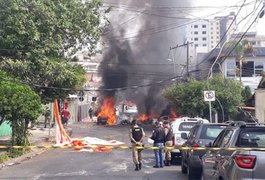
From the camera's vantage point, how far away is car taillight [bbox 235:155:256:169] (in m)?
7.34

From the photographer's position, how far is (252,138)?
8.25 meters

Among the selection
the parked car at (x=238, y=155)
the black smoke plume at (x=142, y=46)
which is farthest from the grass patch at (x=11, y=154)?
the black smoke plume at (x=142, y=46)

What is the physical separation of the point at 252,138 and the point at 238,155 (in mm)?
830

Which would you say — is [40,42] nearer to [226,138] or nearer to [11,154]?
[11,154]

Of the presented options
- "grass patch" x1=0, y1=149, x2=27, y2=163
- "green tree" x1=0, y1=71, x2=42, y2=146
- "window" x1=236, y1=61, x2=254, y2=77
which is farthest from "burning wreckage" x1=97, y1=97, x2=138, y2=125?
"green tree" x1=0, y1=71, x2=42, y2=146

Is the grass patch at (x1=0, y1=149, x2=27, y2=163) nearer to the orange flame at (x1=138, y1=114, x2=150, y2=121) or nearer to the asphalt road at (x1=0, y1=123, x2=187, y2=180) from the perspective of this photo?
the asphalt road at (x1=0, y1=123, x2=187, y2=180)

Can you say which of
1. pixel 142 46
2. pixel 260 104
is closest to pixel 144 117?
pixel 142 46

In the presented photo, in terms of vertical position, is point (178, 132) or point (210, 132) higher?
point (210, 132)

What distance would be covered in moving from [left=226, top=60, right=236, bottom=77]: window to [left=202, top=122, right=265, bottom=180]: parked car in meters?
49.4

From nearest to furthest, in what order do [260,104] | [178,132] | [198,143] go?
[198,143]
[178,132]
[260,104]

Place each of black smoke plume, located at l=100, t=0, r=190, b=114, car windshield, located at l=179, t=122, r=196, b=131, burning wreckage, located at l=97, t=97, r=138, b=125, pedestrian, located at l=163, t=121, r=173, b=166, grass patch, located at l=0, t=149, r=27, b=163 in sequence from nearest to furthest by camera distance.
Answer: pedestrian, located at l=163, t=121, r=173, b=166
grass patch, located at l=0, t=149, r=27, b=163
car windshield, located at l=179, t=122, r=196, b=131
black smoke plume, located at l=100, t=0, r=190, b=114
burning wreckage, located at l=97, t=97, r=138, b=125

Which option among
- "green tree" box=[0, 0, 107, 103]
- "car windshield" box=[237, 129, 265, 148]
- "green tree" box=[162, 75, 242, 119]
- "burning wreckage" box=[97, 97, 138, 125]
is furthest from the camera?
"burning wreckage" box=[97, 97, 138, 125]

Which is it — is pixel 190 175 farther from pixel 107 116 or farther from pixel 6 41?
pixel 107 116

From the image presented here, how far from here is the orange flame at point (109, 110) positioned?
2288 inches
